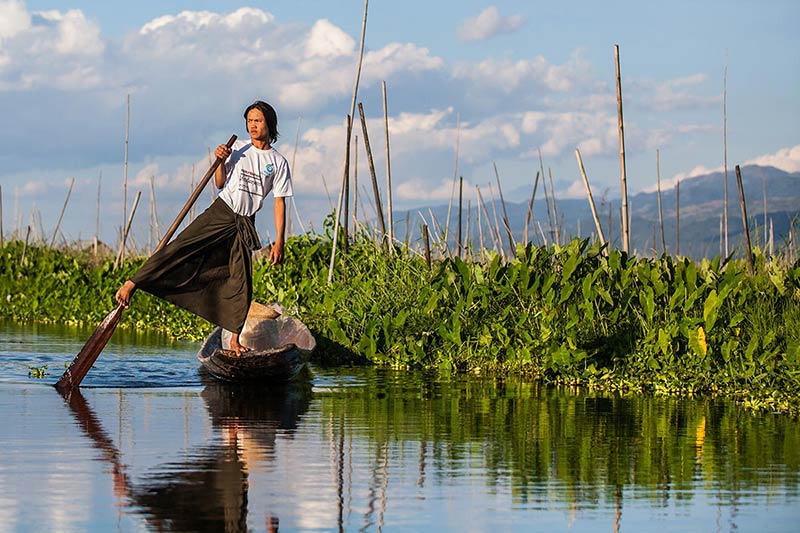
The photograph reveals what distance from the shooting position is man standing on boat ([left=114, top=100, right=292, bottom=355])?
9.98 m

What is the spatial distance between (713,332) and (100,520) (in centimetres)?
698

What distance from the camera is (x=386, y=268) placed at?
13867 millimetres

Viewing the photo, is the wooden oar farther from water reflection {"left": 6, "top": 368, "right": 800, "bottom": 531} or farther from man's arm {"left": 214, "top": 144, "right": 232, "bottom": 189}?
water reflection {"left": 6, "top": 368, "right": 800, "bottom": 531}

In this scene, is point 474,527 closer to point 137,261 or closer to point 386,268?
point 386,268

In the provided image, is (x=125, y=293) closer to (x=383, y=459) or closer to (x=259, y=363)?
(x=259, y=363)

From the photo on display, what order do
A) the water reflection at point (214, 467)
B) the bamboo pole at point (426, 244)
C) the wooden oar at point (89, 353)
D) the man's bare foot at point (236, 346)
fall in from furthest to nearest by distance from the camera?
the bamboo pole at point (426, 244) → the man's bare foot at point (236, 346) → the wooden oar at point (89, 353) → the water reflection at point (214, 467)

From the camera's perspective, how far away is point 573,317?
11500 millimetres

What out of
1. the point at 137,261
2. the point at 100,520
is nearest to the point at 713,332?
the point at 100,520

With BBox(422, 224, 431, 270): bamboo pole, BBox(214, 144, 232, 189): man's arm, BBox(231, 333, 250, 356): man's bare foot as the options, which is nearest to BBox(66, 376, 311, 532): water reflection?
BBox(231, 333, 250, 356): man's bare foot

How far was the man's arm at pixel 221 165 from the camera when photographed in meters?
9.74

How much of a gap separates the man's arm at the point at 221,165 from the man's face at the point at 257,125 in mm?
282

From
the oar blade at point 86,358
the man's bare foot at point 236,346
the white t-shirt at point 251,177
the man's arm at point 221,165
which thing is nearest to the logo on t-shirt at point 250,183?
the white t-shirt at point 251,177

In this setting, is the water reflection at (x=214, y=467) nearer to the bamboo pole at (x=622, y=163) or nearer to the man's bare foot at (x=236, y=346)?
→ the man's bare foot at (x=236, y=346)

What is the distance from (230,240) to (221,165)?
0.63 m
